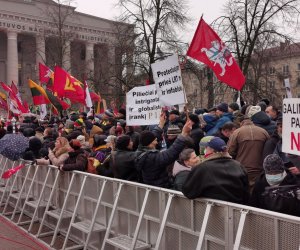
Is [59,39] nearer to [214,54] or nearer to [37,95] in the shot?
[37,95]

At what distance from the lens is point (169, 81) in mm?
6629

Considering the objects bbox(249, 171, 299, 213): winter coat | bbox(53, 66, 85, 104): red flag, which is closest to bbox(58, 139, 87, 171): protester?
bbox(249, 171, 299, 213): winter coat

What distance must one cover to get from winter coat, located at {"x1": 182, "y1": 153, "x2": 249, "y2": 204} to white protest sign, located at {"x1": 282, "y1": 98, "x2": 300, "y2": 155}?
67 cm

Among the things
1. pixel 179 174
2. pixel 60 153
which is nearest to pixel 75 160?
pixel 60 153

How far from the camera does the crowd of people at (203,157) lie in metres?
4.53

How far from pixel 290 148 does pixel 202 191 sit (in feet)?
3.21

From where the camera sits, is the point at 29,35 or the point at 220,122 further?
the point at 29,35

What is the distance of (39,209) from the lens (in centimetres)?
942

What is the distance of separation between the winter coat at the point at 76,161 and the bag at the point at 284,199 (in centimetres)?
409

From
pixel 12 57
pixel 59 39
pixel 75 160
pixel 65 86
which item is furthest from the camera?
pixel 12 57

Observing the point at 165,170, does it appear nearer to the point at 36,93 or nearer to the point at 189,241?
the point at 189,241

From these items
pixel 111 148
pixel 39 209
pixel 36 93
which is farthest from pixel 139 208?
pixel 36 93

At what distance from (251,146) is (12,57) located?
54.7 metres

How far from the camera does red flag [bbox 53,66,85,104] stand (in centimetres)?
1403
